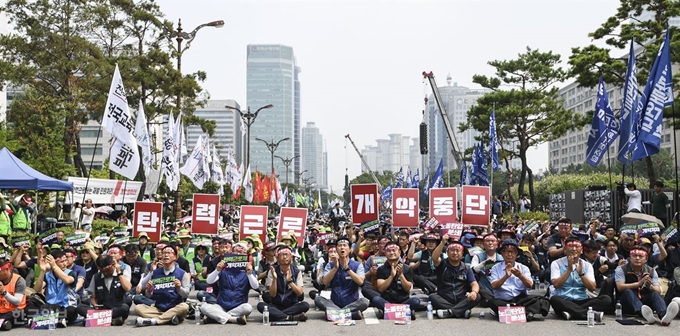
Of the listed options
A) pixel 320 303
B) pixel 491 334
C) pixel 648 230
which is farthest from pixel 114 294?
pixel 648 230

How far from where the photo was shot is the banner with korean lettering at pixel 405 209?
596 inches

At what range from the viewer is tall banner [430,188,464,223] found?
14500 mm

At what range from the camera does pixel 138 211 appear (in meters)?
16.2

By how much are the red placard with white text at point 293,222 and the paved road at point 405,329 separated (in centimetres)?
309

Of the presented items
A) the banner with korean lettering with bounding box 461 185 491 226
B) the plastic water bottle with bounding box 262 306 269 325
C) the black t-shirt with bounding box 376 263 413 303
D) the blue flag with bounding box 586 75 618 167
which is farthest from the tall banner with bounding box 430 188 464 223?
the blue flag with bounding box 586 75 618 167

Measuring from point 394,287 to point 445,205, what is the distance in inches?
126

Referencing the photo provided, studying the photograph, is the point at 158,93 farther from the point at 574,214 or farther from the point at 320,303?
the point at 320,303

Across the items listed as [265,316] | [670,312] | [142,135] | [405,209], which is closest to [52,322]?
[265,316]

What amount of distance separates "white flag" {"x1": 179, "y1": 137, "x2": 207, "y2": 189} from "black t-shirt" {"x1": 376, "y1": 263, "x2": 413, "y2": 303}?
20102 mm

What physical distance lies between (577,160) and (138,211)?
121798mm

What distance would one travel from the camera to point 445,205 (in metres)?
14.6

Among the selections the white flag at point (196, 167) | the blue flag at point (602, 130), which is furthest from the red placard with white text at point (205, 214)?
the white flag at point (196, 167)

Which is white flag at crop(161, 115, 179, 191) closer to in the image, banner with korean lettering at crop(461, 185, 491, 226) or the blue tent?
the blue tent

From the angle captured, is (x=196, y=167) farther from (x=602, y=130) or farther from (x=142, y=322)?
(x=142, y=322)
